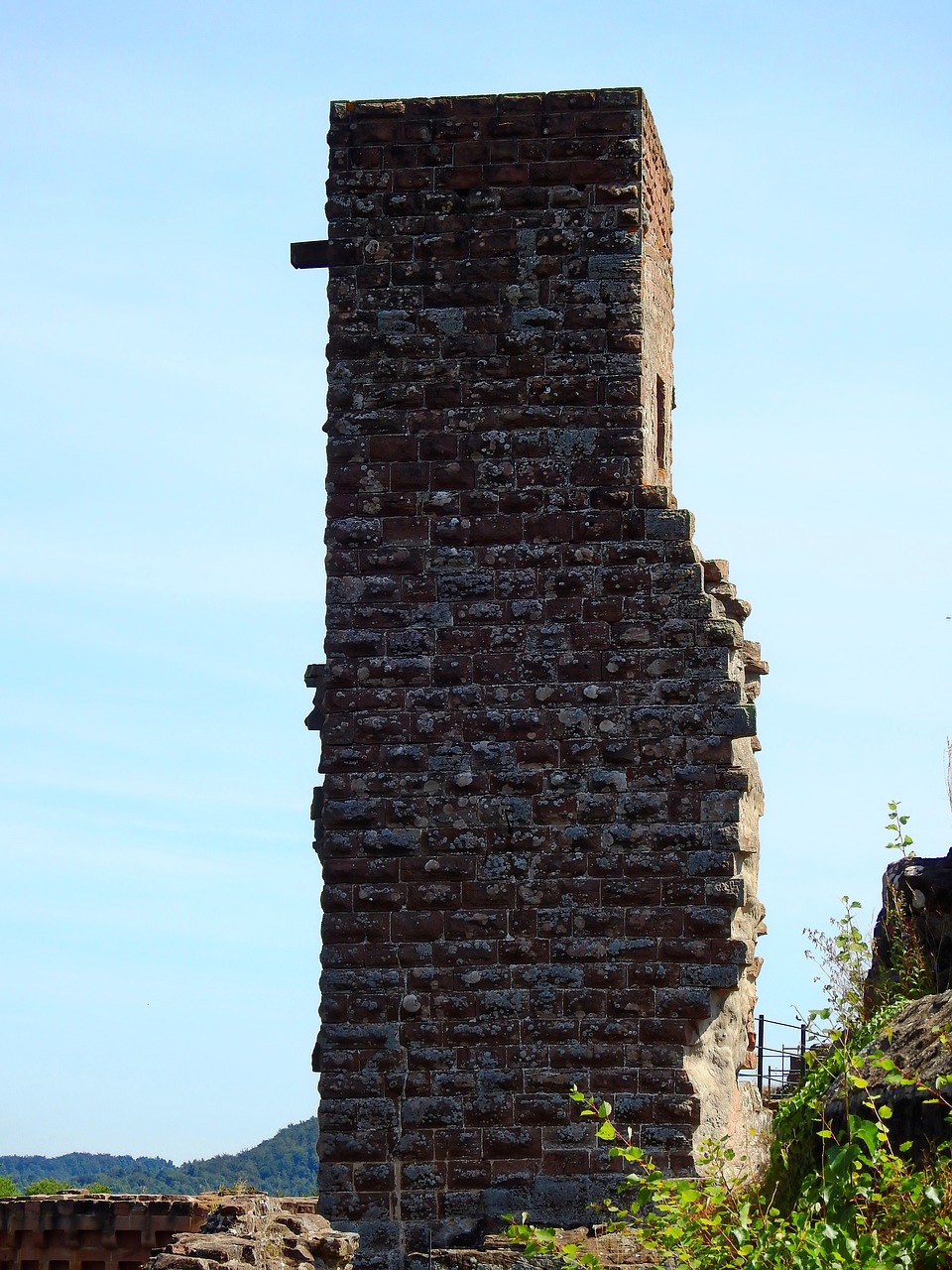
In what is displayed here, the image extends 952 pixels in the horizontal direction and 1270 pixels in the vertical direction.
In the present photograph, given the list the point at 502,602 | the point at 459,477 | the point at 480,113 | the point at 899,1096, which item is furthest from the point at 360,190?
the point at 899,1096

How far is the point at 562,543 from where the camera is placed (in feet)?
36.9

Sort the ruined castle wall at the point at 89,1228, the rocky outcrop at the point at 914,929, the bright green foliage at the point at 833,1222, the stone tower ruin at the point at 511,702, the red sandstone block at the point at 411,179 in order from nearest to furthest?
the bright green foliage at the point at 833,1222, the rocky outcrop at the point at 914,929, the stone tower ruin at the point at 511,702, the red sandstone block at the point at 411,179, the ruined castle wall at the point at 89,1228

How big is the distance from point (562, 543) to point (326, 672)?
5.36 ft

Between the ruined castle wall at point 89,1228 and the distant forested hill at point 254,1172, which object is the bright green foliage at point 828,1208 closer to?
the ruined castle wall at point 89,1228

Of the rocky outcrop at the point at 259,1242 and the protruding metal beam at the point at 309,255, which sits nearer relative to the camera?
the rocky outcrop at the point at 259,1242

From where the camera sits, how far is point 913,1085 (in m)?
7.47

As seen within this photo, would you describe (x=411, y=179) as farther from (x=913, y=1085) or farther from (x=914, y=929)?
(x=913, y=1085)

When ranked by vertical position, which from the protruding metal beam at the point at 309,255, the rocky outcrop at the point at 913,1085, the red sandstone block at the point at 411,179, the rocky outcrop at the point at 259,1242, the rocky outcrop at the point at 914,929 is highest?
the red sandstone block at the point at 411,179

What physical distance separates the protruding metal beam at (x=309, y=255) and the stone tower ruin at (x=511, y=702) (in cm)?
4

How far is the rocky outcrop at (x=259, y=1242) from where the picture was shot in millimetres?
7621

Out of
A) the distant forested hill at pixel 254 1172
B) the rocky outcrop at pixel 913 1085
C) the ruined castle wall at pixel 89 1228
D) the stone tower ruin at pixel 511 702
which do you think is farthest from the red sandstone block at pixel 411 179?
the distant forested hill at pixel 254 1172

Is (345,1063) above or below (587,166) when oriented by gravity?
below

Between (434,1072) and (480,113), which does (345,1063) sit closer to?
(434,1072)

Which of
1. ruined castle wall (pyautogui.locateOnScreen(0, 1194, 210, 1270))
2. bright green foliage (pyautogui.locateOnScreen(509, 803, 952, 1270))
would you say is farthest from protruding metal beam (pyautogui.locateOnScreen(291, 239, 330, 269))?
ruined castle wall (pyautogui.locateOnScreen(0, 1194, 210, 1270))
